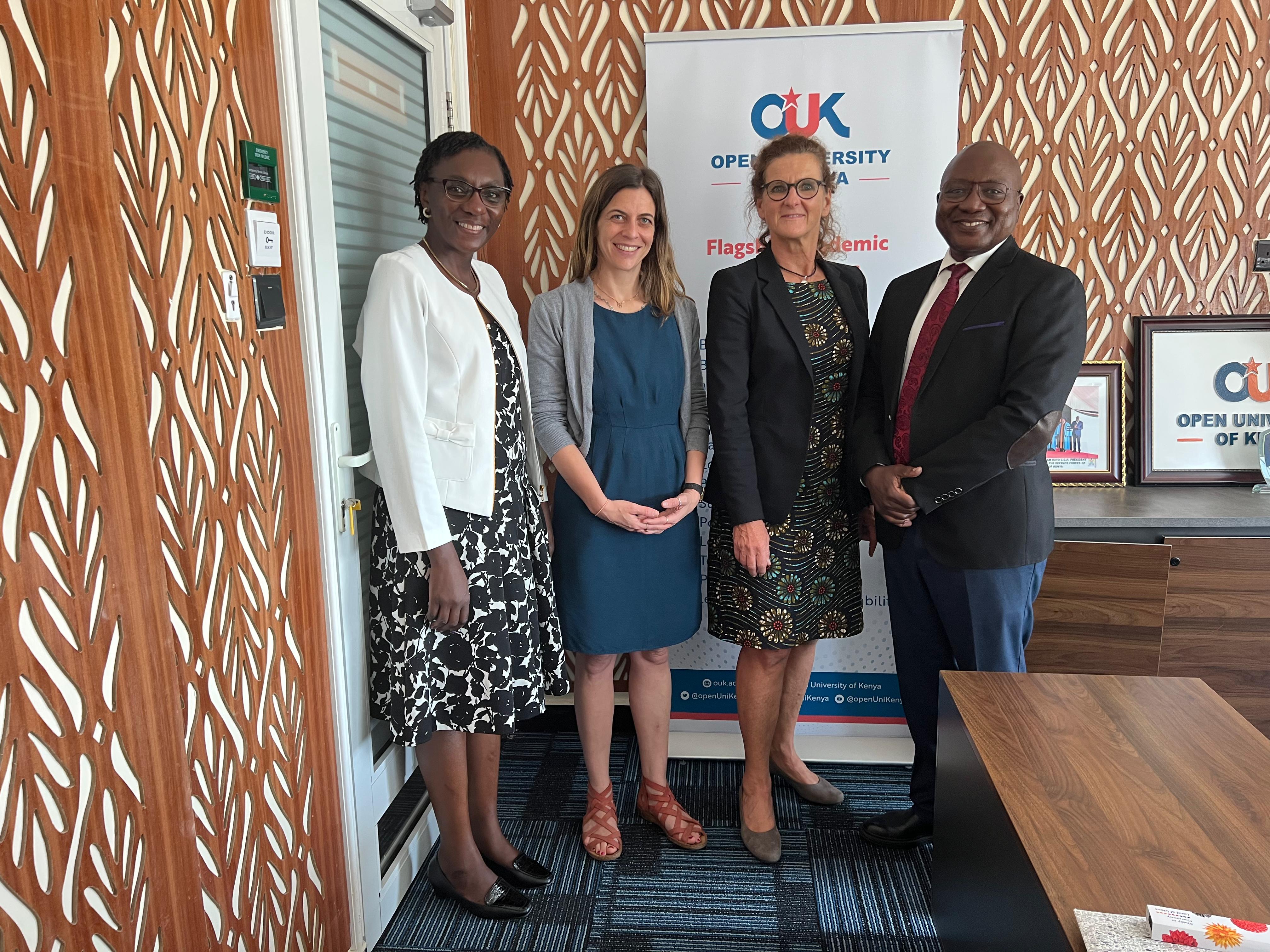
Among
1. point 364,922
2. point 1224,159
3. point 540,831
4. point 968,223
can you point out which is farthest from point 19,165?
point 1224,159

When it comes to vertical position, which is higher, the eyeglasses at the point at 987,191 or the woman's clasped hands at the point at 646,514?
the eyeglasses at the point at 987,191

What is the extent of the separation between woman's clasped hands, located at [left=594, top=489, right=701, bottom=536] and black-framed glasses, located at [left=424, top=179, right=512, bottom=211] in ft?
2.58

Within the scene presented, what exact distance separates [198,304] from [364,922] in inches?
58.2

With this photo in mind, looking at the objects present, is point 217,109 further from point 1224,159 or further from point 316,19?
point 1224,159

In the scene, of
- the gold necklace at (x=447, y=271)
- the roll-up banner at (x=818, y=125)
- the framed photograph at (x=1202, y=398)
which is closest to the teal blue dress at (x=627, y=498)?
the gold necklace at (x=447, y=271)

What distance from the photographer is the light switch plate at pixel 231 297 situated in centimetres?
159

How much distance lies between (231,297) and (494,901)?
62.8 inches

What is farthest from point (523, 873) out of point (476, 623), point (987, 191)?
point (987, 191)

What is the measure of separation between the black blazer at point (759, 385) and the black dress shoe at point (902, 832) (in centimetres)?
95

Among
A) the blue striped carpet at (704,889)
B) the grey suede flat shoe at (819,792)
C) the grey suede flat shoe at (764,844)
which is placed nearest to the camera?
A: the blue striped carpet at (704,889)

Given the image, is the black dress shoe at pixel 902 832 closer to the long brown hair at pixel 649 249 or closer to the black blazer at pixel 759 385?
the black blazer at pixel 759 385

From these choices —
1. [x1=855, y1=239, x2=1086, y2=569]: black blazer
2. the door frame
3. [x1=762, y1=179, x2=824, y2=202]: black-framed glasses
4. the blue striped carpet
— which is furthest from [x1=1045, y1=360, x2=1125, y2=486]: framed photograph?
the door frame

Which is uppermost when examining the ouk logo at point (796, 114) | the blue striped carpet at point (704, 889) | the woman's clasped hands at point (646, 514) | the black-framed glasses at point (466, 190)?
the ouk logo at point (796, 114)

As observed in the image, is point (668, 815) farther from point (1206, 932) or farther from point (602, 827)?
point (1206, 932)
